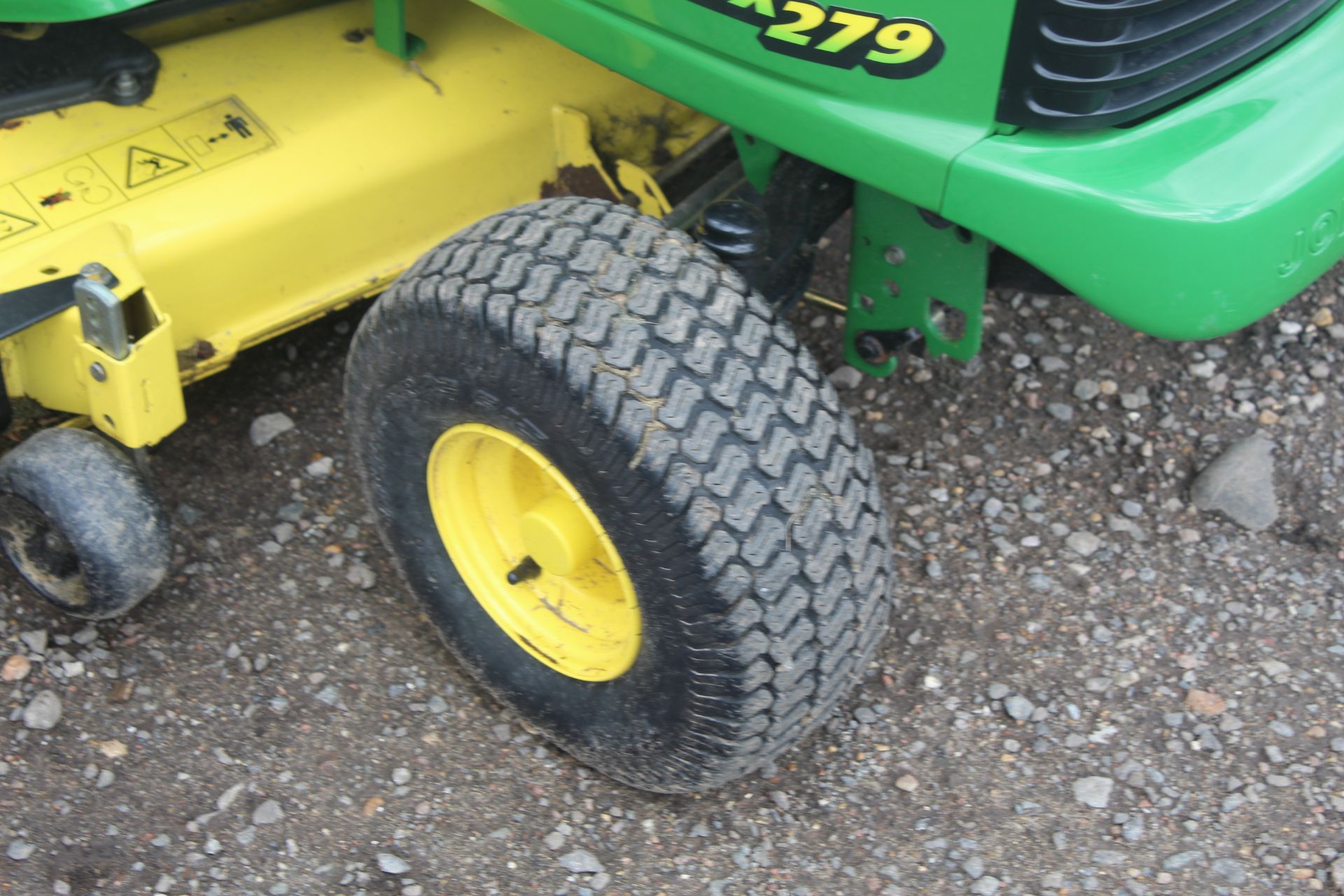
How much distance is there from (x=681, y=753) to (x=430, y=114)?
48.3 inches

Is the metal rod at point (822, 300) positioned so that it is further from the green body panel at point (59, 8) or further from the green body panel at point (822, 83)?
the green body panel at point (59, 8)

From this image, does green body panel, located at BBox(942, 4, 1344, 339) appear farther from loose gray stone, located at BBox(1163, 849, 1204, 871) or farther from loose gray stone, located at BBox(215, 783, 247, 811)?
loose gray stone, located at BBox(215, 783, 247, 811)

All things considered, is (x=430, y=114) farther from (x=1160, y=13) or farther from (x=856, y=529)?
(x=1160, y=13)


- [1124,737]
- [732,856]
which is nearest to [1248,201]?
[1124,737]

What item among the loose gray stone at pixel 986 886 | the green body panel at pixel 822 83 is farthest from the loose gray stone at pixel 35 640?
the loose gray stone at pixel 986 886

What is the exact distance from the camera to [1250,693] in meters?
2.16

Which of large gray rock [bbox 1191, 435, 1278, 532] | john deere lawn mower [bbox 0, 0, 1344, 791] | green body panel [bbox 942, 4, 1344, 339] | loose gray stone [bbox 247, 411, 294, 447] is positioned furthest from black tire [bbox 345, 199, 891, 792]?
large gray rock [bbox 1191, 435, 1278, 532]

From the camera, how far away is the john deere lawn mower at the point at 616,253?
4.96 feet

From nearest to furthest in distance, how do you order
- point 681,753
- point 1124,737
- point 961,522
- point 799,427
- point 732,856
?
1. point 799,427
2. point 681,753
3. point 732,856
4. point 1124,737
5. point 961,522

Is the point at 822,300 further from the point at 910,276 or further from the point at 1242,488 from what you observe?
the point at 1242,488

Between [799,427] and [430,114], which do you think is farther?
[430,114]

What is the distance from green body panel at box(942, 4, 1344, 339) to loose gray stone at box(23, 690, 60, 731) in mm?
1615

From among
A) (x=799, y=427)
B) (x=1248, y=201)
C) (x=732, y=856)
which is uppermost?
(x=1248, y=201)

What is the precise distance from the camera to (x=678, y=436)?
5.19 ft
